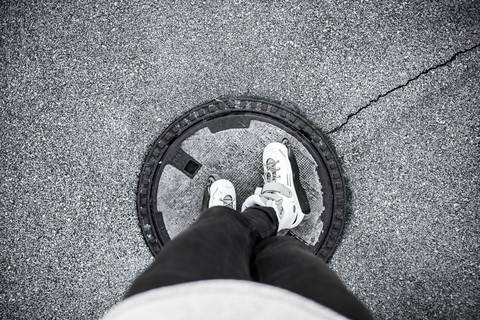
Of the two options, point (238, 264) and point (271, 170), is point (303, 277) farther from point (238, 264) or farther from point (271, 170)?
point (271, 170)

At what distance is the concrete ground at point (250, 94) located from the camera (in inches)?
84.2

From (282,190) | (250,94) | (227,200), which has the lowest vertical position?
(227,200)

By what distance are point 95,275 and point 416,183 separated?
7.35 feet

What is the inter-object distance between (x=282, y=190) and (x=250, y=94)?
2.31ft

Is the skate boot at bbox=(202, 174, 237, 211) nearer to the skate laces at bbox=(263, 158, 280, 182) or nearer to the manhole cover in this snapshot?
the manhole cover

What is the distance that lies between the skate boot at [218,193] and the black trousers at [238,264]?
54cm

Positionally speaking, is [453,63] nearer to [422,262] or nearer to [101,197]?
[422,262]

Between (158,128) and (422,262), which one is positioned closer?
(422,262)

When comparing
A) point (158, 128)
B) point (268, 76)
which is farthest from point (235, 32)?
point (158, 128)

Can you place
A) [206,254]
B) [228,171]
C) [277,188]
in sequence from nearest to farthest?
[206,254] → [277,188] → [228,171]

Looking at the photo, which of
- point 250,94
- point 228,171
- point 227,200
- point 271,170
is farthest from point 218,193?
point 250,94

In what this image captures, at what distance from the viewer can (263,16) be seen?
2.26 meters

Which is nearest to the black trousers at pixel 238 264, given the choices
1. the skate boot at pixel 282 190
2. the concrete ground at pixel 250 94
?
the skate boot at pixel 282 190

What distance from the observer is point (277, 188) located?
205cm
